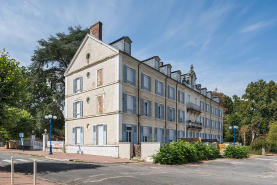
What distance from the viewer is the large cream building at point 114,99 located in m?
20.8

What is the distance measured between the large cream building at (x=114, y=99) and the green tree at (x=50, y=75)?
7715 mm

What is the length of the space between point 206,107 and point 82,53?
81.6 ft

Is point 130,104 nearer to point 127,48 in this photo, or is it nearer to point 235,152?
point 127,48

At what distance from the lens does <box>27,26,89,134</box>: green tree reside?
33000 millimetres

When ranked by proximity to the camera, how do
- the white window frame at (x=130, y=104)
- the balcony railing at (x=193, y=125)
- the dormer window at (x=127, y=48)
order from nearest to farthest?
the white window frame at (x=130, y=104) < the dormer window at (x=127, y=48) < the balcony railing at (x=193, y=125)

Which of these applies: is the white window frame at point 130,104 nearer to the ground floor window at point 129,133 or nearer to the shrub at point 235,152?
the ground floor window at point 129,133

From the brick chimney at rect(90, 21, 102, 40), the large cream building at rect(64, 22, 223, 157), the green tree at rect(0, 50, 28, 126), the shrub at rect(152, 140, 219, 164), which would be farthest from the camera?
the brick chimney at rect(90, 21, 102, 40)

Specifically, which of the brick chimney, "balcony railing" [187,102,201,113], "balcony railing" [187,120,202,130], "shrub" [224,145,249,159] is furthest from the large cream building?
"shrub" [224,145,249,159]

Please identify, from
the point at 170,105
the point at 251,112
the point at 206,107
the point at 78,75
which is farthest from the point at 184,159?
the point at 251,112

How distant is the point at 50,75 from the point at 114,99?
16.7 meters

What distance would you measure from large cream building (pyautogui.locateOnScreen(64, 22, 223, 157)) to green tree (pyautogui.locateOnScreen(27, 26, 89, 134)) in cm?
772

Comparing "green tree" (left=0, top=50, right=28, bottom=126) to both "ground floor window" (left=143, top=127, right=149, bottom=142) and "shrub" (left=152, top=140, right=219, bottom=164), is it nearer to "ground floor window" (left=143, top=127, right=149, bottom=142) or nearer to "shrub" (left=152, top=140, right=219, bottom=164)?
"shrub" (left=152, top=140, right=219, bottom=164)

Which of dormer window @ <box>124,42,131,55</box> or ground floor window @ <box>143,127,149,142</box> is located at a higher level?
dormer window @ <box>124,42,131,55</box>

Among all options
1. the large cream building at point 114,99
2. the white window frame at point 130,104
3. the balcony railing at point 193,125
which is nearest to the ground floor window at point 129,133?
the large cream building at point 114,99
